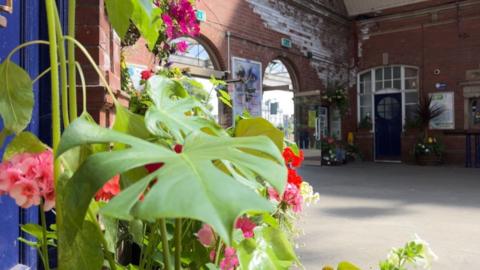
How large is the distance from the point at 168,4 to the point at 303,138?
7.66 metres

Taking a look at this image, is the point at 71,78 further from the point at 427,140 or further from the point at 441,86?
the point at 441,86

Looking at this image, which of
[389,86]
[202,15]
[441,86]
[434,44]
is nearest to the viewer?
[202,15]

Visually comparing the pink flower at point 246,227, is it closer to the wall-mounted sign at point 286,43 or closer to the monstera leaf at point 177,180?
the monstera leaf at point 177,180

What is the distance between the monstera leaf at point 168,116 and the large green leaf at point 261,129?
5.8 inches

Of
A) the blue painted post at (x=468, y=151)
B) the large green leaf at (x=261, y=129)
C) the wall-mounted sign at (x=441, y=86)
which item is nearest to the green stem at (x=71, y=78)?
the large green leaf at (x=261, y=129)

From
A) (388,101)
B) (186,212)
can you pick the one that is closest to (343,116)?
(388,101)

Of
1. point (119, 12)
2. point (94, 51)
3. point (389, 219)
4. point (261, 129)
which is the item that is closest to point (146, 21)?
point (119, 12)

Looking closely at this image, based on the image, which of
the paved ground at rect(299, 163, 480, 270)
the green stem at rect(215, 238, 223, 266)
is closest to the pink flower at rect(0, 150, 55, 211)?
the green stem at rect(215, 238, 223, 266)

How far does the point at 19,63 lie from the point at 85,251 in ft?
3.85

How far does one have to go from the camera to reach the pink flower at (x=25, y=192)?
2.10 feet

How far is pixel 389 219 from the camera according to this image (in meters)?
4.13

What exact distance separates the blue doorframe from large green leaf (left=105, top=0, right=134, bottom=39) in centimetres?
75

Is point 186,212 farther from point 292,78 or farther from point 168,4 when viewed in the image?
point 292,78

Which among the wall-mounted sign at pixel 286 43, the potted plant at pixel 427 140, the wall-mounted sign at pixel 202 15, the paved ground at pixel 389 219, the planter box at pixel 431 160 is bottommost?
the paved ground at pixel 389 219
